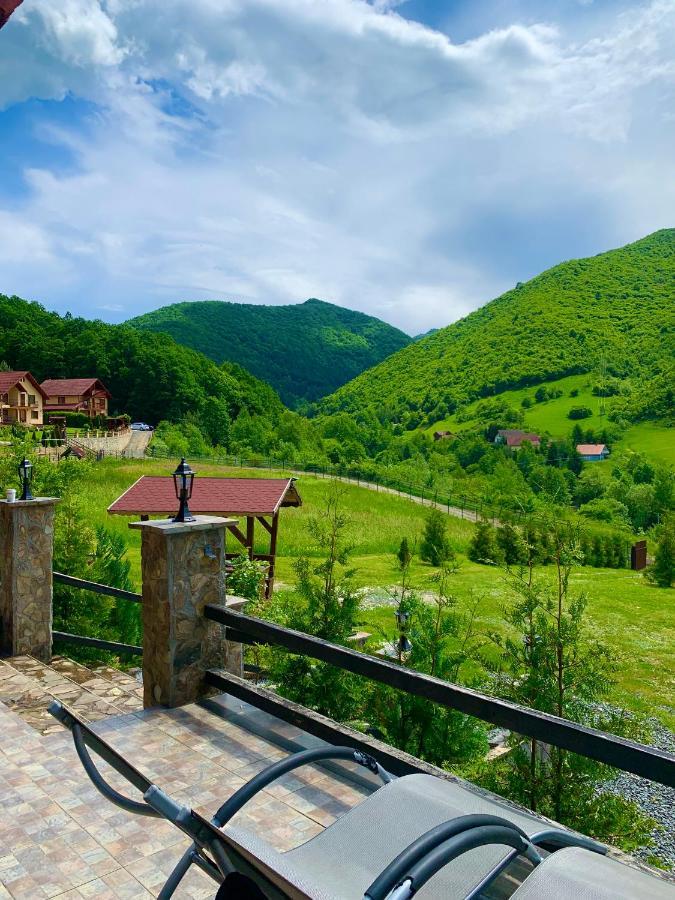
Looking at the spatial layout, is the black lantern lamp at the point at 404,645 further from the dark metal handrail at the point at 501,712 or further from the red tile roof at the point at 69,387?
the red tile roof at the point at 69,387

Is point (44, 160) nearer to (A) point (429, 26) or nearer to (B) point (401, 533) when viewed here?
(A) point (429, 26)

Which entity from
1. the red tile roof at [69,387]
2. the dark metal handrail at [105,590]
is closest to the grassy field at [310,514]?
the dark metal handrail at [105,590]

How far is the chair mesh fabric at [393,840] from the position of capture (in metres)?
1.51

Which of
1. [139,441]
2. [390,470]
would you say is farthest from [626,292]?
[139,441]

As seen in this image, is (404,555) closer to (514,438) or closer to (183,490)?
(183,490)

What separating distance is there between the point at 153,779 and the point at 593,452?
7991cm

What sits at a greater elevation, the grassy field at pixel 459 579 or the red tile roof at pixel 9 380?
the red tile roof at pixel 9 380

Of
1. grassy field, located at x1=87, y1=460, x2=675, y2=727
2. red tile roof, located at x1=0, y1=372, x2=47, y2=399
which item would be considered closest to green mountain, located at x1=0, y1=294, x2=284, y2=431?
red tile roof, located at x1=0, y1=372, x2=47, y2=399

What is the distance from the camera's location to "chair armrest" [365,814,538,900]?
122cm

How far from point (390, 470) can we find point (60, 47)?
5356cm

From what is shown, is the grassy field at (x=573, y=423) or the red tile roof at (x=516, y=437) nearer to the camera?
the grassy field at (x=573, y=423)

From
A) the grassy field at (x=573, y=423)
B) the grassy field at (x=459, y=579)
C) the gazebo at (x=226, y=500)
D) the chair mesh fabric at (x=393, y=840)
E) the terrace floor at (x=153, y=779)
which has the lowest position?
the grassy field at (x=459, y=579)

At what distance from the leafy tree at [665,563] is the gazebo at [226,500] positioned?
15.0 metres

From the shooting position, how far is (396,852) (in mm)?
1685
